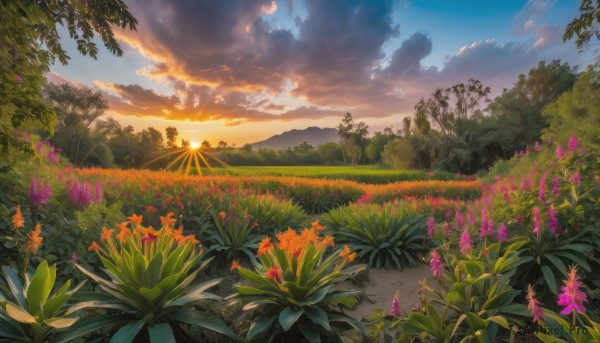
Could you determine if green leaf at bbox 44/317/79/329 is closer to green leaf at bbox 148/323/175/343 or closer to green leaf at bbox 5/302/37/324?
green leaf at bbox 5/302/37/324

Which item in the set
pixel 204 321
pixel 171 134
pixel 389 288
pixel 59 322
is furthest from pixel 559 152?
pixel 171 134

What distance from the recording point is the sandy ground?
4.48 m

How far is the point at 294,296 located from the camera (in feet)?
9.98

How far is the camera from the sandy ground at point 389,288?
177 inches

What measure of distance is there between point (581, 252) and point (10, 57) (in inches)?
271

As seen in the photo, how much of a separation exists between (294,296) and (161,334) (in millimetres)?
1141

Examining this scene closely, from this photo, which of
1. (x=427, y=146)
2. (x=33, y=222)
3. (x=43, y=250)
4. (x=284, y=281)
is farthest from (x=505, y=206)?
(x=427, y=146)

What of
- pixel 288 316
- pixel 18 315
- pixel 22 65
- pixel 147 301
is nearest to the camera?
pixel 18 315

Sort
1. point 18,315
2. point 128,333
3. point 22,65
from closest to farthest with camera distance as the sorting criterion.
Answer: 1. point 18,315
2. point 128,333
3. point 22,65

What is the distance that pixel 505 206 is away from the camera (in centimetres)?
501

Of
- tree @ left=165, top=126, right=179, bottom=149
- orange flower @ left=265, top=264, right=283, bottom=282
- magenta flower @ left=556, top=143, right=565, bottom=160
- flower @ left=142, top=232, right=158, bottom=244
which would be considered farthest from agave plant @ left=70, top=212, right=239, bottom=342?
tree @ left=165, top=126, right=179, bottom=149

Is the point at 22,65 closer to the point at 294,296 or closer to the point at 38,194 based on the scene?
the point at 38,194

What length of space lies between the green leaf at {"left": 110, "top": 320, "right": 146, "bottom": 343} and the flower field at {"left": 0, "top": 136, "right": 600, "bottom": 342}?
1 cm

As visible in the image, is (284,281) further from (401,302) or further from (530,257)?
(530,257)
